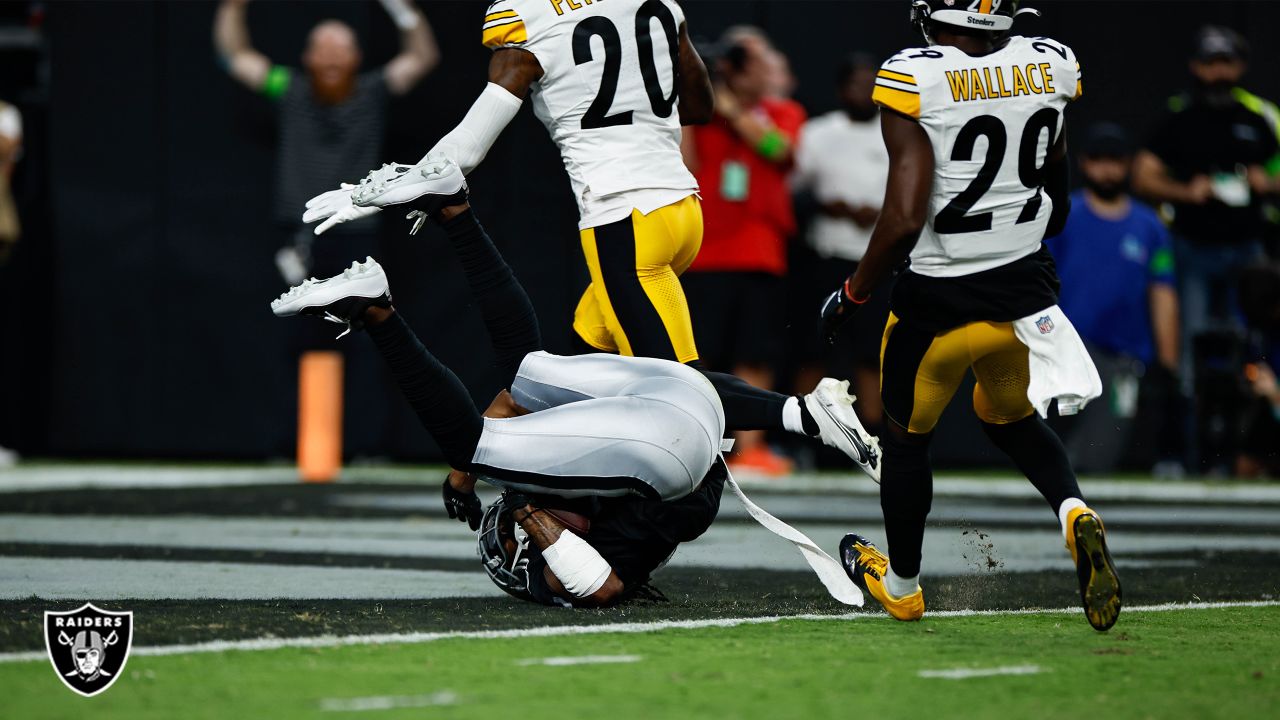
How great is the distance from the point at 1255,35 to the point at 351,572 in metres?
9.43

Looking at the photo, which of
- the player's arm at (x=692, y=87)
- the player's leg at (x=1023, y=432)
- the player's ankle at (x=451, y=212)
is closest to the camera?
the player's leg at (x=1023, y=432)

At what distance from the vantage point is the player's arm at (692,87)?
24.1 feet

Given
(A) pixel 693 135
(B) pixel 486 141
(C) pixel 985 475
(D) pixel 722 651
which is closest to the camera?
(D) pixel 722 651

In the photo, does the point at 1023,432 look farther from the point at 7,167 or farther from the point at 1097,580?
the point at 7,167

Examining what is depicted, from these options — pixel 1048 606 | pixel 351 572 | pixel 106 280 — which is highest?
pixel 1048 606

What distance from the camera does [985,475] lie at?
13180 mm

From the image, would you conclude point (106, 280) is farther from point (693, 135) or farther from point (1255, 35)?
point (1255, 35)

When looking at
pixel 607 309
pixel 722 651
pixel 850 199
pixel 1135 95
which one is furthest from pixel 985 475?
pixel 722 651

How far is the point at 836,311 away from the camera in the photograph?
5.69m

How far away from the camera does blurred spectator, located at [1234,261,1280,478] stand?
41.3 ft

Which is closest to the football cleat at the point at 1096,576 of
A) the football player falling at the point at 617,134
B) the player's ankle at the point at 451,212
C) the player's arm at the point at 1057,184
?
the player's arm at the point at 1057,184

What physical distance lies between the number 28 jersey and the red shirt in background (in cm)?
657

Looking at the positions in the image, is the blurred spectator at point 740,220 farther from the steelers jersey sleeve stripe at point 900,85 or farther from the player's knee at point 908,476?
the steelers jersey sleeve stripe at point 900,85

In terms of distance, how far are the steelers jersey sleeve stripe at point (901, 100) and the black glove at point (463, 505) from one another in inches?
73.7
